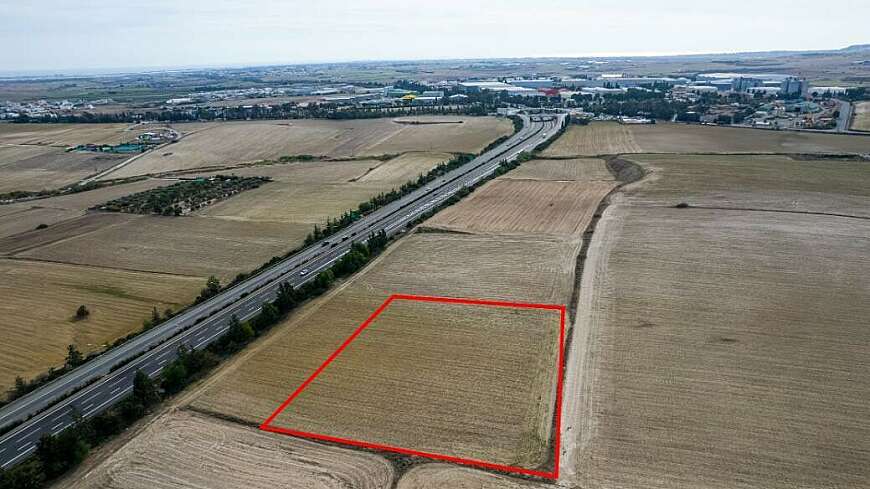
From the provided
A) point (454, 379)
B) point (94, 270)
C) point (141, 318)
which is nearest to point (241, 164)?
point (94, 270)

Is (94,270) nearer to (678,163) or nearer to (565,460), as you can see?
(565,460)

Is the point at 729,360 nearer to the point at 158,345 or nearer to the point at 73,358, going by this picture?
the point at 158,345

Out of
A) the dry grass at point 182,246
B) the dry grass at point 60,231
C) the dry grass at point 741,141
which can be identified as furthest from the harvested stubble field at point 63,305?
the dry grass at point 741,141

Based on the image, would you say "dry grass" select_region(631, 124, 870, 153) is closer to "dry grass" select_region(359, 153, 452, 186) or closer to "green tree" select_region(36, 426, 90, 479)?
"dry grass" select_region(359, 153, 452, 186)

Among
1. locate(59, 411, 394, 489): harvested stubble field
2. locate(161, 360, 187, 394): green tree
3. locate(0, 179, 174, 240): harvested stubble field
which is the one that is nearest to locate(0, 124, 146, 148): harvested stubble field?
locate(0, 179, 174, 240): harvested stubble field

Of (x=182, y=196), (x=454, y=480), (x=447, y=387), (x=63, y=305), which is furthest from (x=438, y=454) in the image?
(x=182, y=196)
